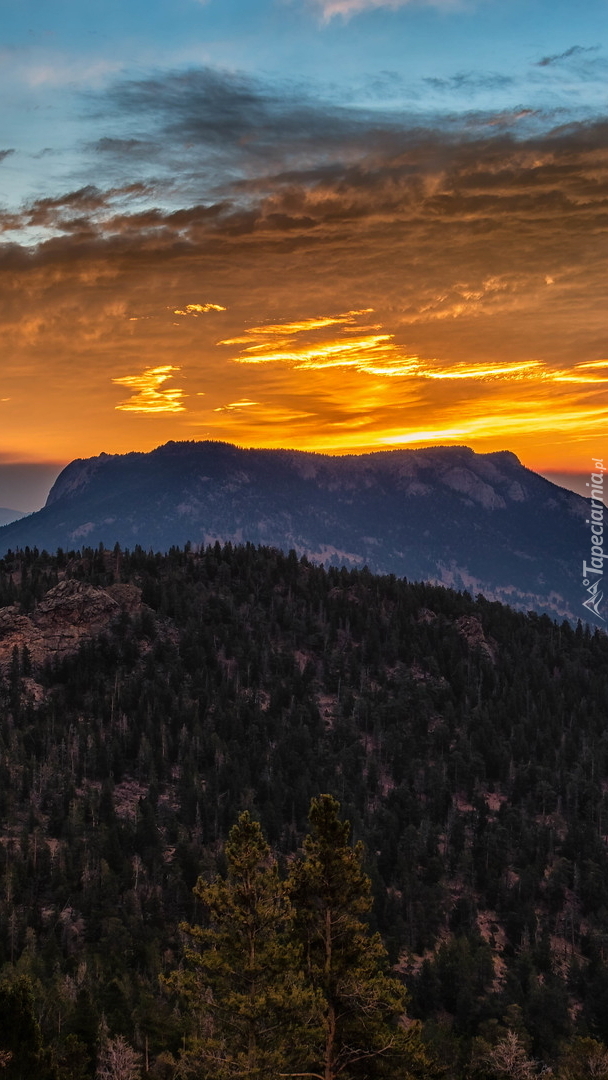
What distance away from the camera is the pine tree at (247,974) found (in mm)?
40250

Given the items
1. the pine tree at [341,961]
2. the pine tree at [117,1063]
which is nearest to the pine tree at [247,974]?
the pine tree at [341,961]

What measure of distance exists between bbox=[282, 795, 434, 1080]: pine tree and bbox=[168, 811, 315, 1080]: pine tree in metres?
1.18

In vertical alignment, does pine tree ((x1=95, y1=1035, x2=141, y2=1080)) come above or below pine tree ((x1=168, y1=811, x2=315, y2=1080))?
below

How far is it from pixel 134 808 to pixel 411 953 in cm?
6657

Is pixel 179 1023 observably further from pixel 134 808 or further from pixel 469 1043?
pixel 134 808

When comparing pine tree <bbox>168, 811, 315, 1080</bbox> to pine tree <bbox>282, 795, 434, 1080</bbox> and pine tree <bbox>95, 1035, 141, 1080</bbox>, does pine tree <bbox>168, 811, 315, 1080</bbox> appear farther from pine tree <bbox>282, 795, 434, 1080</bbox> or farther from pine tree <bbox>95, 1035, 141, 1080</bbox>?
pine tree <bbox>95, 1035, 141, 1080</bbox>

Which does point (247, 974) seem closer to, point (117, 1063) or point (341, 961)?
point (341, 961)

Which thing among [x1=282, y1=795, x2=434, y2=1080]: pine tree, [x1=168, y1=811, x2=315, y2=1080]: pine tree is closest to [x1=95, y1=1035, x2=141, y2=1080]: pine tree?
[x1=168, y1=811, x2=315, y2=1080]: pine tree

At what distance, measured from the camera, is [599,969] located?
506 ft

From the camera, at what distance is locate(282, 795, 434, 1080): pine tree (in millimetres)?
41188

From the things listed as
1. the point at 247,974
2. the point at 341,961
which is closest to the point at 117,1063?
the point at 247,974

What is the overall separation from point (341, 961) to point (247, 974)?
429cm

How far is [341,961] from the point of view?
41.8 meters

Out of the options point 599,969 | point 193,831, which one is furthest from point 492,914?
point 193,831
